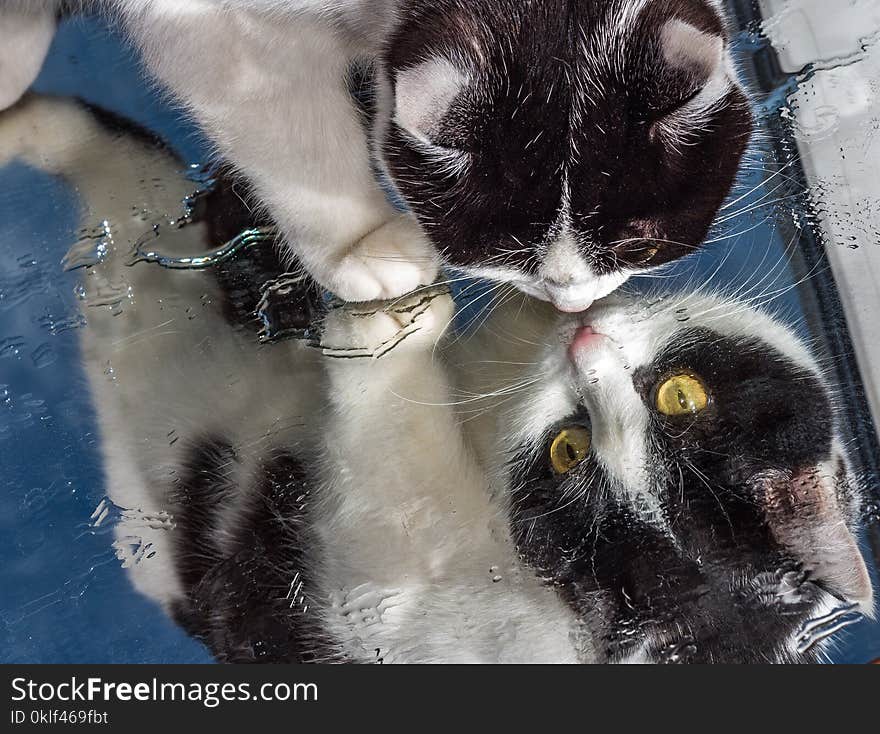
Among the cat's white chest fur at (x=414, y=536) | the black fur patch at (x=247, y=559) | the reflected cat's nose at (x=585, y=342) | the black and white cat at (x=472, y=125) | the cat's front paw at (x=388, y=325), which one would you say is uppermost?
the black and white cat at (x=472, y=125)

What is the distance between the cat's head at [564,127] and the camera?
0.80 m

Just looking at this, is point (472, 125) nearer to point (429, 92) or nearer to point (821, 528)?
point (429, 92)

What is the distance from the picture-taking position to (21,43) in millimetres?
1214

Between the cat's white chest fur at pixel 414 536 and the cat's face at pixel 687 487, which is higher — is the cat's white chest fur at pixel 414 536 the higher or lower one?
the lower one

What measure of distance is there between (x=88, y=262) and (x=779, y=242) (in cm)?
84

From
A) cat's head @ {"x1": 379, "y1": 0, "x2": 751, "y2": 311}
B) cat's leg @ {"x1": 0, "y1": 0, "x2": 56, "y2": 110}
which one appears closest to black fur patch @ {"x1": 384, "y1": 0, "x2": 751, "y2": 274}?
cat's head @ {"x1": 379, "y1": 0, "x2": 751, "y2": 311}

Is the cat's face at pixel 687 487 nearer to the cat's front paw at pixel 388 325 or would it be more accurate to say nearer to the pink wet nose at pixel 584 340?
the pink wet nose at pixel 584 340

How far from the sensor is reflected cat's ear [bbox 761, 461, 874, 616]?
35.3 inches

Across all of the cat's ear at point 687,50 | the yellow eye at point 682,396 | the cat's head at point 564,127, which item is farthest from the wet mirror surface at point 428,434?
the cat's ear at point 687,50

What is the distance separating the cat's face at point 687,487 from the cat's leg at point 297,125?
0.25 m

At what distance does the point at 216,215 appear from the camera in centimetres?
117

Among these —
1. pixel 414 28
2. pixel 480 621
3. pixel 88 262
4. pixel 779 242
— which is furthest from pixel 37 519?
pixel 779 242

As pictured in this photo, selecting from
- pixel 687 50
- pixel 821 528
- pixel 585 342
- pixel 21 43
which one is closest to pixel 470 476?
pixel 585 342

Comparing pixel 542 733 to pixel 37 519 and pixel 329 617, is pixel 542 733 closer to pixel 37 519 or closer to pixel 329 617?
pixel 329 617
